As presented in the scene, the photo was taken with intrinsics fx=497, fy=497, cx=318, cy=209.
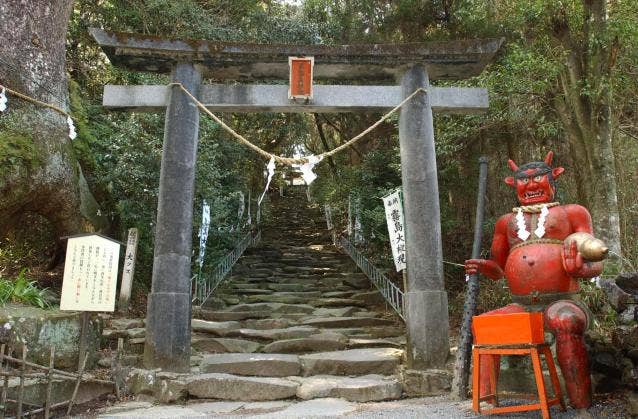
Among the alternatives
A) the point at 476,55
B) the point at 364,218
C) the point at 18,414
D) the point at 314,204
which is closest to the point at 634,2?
the point at 476,55

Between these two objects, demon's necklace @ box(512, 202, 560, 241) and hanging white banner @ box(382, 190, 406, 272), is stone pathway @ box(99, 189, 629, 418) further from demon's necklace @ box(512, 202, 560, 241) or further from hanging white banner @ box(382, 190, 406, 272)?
demon's necklace @ box(512, 202, 560, 241)

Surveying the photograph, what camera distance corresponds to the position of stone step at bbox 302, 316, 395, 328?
832 centimetres

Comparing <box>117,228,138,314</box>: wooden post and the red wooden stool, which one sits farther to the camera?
<box>117,228,138,314</box>: wooden post

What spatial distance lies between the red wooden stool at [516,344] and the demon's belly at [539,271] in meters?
0.50

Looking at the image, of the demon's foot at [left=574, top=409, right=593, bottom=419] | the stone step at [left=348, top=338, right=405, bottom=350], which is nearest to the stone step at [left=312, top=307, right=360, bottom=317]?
the stone step at [left=348, top=338, right=405, bottom=350]

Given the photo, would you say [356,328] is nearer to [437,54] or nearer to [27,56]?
[437,54]

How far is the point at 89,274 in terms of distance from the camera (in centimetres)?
592

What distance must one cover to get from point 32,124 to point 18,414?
5.20 m

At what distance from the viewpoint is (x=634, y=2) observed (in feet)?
24.6

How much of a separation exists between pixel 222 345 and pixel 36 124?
472cm

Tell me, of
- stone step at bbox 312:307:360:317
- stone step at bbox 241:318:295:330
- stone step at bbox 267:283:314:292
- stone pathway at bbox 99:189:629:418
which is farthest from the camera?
stone step at bbox 267:283:314:292

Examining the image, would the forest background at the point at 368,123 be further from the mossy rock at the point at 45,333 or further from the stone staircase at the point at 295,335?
the mossy rock at the point at 45,333

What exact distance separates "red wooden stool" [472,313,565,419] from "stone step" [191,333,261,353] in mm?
3879

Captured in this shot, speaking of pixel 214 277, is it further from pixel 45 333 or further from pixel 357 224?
pixel 45 333
